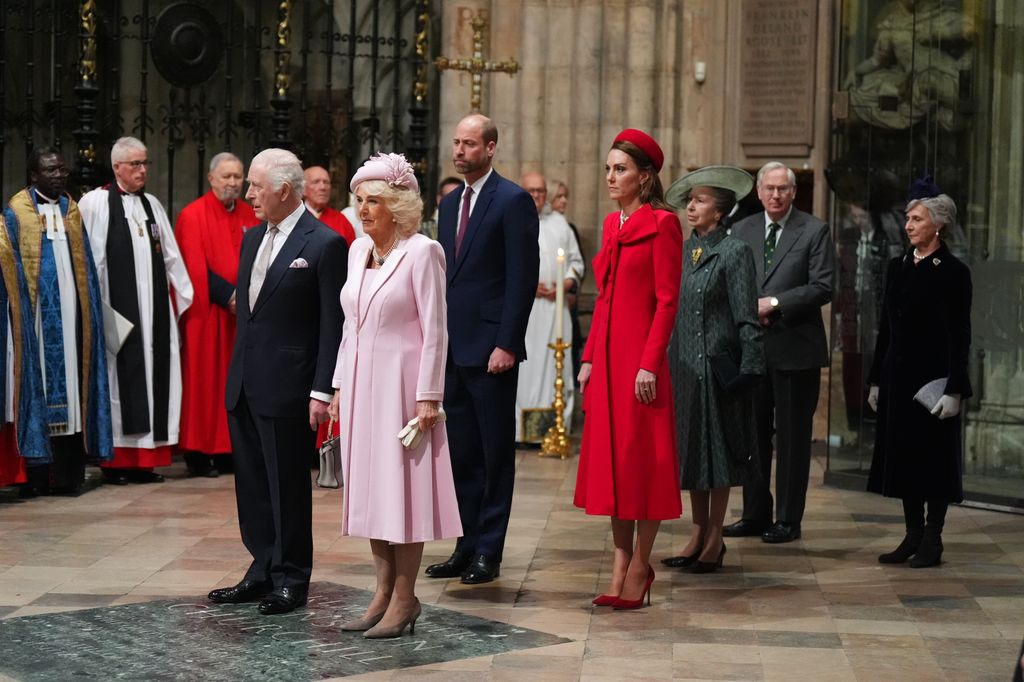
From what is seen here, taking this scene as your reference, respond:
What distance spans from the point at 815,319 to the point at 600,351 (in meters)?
1.98

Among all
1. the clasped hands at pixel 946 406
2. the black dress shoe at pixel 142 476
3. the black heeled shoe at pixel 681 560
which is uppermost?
the clasped hands at pixel 946 406

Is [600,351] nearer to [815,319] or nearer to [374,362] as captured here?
[374,362]

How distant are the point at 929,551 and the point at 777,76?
18.2 feet

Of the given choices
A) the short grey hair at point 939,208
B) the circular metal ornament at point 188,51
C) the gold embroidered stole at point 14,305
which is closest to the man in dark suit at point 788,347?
the short grey hair at point 939,208

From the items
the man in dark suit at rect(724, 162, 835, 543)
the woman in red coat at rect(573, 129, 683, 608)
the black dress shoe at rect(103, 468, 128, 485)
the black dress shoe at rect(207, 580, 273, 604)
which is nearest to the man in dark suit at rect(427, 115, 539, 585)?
the woman in red coat at rect(573, 129, 683, 608)

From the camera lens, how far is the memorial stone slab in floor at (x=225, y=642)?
5023mm

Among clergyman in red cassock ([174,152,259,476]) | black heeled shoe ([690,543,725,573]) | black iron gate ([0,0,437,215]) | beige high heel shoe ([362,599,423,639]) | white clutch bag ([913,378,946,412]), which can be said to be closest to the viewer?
beige high heel shoe ([362,599,423,639])

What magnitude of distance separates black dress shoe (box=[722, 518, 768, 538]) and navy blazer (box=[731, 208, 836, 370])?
0.75 m

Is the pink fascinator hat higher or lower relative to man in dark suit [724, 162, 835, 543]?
higher

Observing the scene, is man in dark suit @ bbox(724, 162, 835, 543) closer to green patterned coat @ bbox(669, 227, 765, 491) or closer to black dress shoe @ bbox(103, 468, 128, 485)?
green patterned coat @ bbox(669, 227, 765, 491)

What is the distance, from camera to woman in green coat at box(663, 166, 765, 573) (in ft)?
21.9

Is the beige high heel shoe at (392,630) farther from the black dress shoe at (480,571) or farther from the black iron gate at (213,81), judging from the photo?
the black iron gate at (213,81)

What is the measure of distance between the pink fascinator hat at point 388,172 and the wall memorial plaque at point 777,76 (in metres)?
6.77

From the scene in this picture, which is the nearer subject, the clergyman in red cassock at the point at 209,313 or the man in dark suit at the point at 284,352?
the man in dark suit at the point at 284,352
